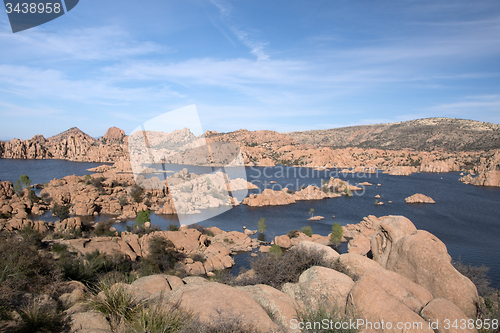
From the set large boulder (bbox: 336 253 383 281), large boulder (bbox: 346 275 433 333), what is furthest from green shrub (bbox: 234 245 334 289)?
large boulder (bbox: 346 275 433 333)

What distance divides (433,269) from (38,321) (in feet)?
29.2

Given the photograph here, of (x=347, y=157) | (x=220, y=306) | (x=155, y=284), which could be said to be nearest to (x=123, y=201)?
(x=155, y=284)

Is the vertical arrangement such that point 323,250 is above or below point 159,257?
above

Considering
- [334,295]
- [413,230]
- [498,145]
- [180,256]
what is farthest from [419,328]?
[498,145]

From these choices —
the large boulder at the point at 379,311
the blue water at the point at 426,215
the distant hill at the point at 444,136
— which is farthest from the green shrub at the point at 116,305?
the distant hill at the point at 444,136

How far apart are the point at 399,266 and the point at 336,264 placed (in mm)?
1984

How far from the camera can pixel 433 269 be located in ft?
24.4

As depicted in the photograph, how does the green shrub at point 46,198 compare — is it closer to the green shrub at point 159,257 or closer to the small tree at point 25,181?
the small tree at point 25,181

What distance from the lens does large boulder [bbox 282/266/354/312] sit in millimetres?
6309

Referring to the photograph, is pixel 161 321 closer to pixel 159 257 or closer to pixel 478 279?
pixel 478 279

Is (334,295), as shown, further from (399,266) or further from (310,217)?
(310,217)

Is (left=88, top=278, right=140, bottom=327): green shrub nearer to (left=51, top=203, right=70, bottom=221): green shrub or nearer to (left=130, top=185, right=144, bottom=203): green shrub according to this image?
(left=51, top=203, right=70, bottom=221): green shrub

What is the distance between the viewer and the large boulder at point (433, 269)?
668 cm

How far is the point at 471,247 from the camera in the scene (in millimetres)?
40562
